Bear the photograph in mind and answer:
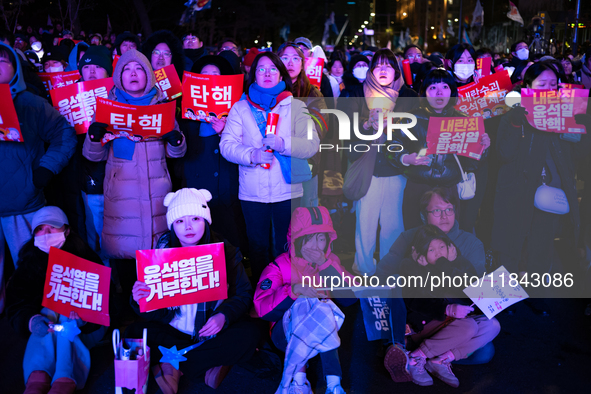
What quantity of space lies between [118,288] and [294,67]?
240cm

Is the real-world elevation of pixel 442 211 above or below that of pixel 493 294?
above

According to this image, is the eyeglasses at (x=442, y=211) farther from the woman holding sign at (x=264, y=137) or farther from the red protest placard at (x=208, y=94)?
the red protest placard at (x=208, y=94)

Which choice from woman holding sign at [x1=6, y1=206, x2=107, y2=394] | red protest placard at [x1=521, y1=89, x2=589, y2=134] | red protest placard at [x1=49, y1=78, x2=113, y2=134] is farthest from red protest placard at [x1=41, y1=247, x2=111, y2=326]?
red protest placard at [x1=521, y1=89, x2=589, y2=134]

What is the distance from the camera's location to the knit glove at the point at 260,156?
3.60m

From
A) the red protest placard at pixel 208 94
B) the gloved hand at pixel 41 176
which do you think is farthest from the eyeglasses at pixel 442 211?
the gloved hand at pixel 41 176

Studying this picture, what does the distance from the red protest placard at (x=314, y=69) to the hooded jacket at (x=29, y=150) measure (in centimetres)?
290

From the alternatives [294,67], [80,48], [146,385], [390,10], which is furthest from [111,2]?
[390,10]

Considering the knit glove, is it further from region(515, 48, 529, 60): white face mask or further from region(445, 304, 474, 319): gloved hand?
region(515, 48, 529, 60): white face mask

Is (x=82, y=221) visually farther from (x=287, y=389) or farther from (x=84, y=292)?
(x=287, y=389)

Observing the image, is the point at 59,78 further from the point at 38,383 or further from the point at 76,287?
the point at 38,383

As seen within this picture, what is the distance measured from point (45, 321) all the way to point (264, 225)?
1583mm

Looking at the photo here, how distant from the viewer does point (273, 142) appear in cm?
355

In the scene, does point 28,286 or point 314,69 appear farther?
point 314,69

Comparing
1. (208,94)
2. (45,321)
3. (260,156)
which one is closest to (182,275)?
(45,321)
